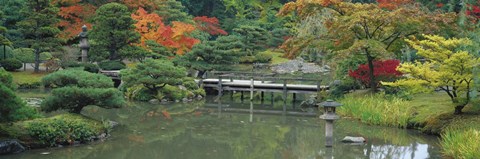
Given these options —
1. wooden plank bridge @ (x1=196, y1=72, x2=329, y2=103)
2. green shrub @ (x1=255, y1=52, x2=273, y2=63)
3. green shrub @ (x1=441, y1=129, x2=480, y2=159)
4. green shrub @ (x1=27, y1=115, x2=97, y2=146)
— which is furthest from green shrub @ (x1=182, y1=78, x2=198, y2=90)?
green shrub @ (x1=255, y1=52, x2=273, y2=63)

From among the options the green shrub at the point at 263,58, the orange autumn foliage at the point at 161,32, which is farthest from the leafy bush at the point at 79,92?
the green shrub at the point at 263,58

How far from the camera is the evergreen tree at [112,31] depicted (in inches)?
997

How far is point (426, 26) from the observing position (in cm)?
1766

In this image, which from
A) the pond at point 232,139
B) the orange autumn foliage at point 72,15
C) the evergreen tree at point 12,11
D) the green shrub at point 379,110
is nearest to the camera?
the pond at point 232,139

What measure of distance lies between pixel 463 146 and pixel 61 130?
335 inches

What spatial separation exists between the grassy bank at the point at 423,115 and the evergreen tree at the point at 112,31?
448 inches

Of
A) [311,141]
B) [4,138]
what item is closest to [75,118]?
[4,138]

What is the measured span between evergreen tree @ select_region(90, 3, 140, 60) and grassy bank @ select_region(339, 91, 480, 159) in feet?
37.4

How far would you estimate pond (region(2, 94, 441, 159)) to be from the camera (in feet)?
39.3

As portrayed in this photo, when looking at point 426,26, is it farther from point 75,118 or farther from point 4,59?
point 4,59

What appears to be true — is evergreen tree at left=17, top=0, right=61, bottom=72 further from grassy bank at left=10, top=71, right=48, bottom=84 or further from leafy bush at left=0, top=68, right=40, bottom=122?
leafy bush at left=0, top=68, right=40, bottom=122

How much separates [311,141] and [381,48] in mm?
5380

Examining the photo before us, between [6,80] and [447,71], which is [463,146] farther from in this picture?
[6,80]

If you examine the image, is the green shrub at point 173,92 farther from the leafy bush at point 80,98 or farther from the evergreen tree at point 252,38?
the evergreen tree at point 252,38
